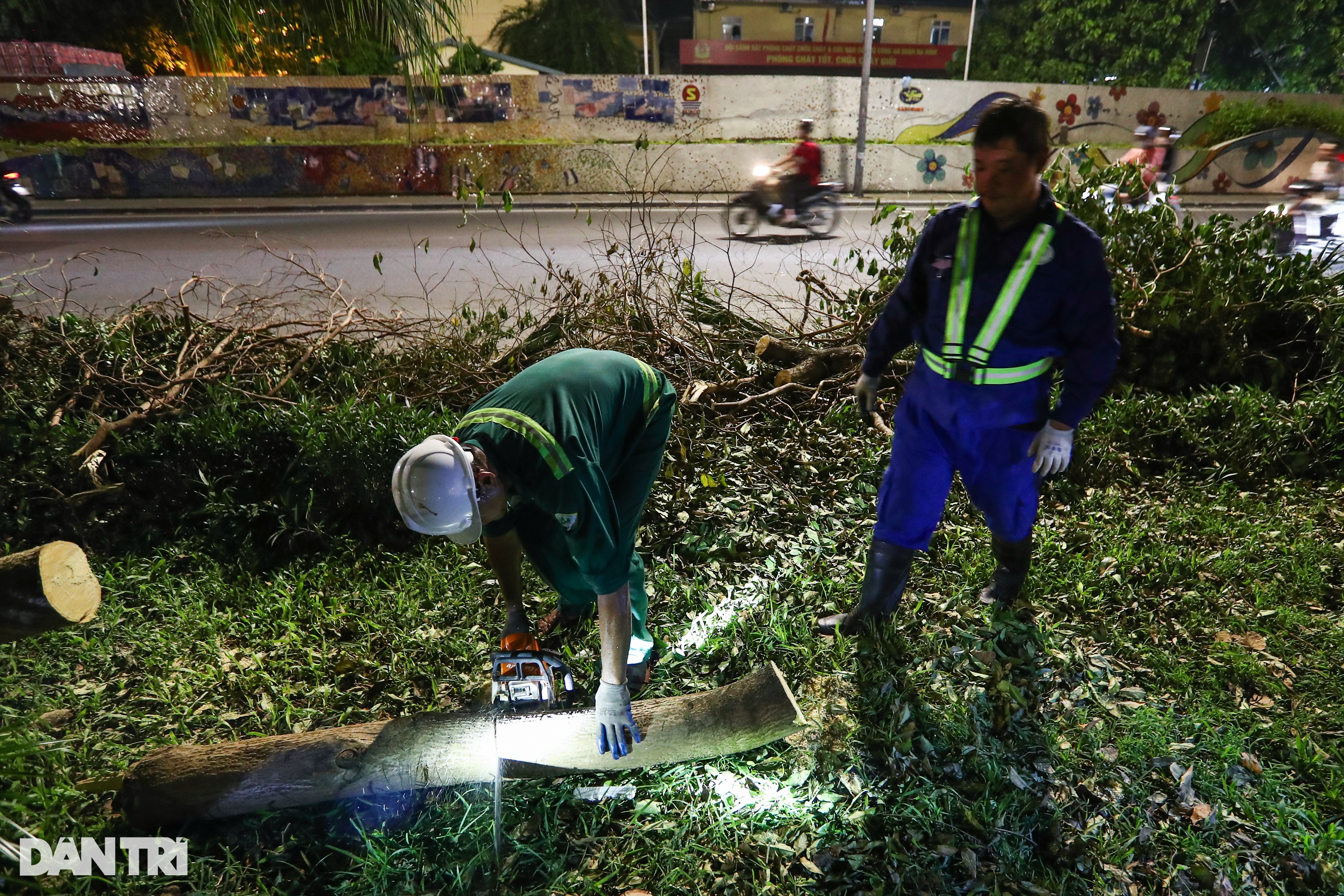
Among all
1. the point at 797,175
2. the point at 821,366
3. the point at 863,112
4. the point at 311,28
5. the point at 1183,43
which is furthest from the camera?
the point at 1183,43

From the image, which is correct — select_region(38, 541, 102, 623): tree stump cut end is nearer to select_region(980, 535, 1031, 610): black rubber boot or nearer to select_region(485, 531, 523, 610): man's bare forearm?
select_region(485, 531, 523, 610): man's bare forearm

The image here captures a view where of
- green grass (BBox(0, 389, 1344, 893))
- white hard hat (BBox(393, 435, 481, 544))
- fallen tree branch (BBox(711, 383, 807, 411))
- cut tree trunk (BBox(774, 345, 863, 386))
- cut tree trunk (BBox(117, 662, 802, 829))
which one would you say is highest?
white hard hat (BBox(393, 435, 481, 544))

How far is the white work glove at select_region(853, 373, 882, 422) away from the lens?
2.70m

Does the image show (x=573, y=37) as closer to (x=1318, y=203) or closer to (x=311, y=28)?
(x=1318, y=203)

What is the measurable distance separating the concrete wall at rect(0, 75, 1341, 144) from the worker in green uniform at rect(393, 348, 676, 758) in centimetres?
1198

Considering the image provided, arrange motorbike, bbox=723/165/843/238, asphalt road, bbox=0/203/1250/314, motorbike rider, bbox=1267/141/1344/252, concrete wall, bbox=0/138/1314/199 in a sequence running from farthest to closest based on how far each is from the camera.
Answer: concrete wall, bbox=0/138/1314/199 < motorbike, bbox=723/165/843/238 < motorbike rider, bbox=1267/141/1344/252 < asphalt road, bbox=0/203/1250/314

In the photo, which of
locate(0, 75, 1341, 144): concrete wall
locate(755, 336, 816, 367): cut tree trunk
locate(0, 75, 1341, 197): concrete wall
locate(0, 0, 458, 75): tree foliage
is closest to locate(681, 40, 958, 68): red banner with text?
locate(0, 75, 1341, 144): concrete wall

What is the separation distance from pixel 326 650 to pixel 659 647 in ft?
4.36

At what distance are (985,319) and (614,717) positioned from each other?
1.64m

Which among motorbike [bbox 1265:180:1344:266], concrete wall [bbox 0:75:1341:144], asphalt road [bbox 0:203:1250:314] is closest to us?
asphalt road [bbox 0:203:1250:314]

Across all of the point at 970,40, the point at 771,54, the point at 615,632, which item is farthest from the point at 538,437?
the point at 771,54

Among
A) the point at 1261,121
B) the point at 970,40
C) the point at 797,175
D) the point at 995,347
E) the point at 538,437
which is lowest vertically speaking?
the point at 538,437

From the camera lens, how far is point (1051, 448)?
2371mm

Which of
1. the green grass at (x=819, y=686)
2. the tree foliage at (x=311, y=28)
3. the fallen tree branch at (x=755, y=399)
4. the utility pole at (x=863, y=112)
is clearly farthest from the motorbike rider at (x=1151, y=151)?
the tree foliage at (x=311, y=28)
